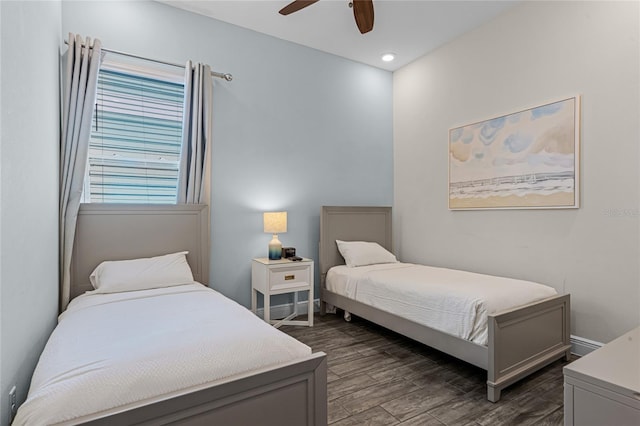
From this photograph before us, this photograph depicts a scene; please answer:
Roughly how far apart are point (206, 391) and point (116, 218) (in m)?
2.08

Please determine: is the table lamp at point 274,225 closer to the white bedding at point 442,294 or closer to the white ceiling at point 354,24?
the white bedding at point 442,294

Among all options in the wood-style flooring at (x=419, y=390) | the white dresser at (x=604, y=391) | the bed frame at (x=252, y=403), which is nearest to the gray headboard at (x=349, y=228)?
the wood-style flooring at (x=419, y=390)

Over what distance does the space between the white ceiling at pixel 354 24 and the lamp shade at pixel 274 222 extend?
6.29 feet

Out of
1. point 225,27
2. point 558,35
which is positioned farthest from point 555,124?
point 225,27

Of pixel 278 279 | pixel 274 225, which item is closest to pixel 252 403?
pixel 278 279

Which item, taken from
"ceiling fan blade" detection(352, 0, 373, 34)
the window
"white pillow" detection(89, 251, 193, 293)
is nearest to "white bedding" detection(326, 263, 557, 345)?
"white pillow" detection(89, 251, 193, 293)

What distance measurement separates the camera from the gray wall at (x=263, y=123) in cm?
306

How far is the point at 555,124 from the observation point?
2.83m

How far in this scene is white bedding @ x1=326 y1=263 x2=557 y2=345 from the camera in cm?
224

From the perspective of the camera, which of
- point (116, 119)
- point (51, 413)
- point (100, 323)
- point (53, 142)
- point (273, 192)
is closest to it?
point (51, 413)

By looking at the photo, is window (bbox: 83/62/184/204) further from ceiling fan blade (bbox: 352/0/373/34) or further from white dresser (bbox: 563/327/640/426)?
white dresser (bbox: 563/327/640/426)

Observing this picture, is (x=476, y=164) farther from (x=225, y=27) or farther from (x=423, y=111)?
(x=225, y=27)

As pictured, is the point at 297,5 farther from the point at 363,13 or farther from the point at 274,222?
the point at 274,222

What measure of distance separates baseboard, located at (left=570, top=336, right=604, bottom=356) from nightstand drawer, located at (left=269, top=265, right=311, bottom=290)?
227 cm
